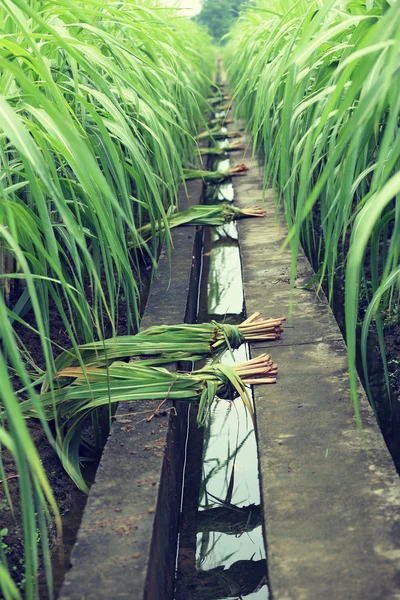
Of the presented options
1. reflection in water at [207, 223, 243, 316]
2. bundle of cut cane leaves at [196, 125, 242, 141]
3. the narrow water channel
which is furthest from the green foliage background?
the narrow water channel

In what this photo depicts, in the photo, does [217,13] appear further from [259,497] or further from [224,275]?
[259,497]

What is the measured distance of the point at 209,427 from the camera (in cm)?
182

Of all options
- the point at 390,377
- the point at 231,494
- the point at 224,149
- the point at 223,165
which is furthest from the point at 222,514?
the point at 223,165

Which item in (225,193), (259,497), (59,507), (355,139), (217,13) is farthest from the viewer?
(217,13)

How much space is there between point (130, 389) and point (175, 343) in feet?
0.74

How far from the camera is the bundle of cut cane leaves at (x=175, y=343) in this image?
65.4 inches

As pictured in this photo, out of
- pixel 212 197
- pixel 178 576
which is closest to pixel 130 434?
pixel 178 576

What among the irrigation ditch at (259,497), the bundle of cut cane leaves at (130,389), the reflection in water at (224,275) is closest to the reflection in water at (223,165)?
the reflection in water at (224,275)

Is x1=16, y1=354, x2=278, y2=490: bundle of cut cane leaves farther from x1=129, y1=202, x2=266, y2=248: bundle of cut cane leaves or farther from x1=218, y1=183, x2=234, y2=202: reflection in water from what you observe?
x1=218, y1=183, x2=234, y2=202: reflection in water

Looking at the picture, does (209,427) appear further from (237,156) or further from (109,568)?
(237,156)

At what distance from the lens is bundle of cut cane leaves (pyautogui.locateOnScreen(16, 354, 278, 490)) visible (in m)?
1.50

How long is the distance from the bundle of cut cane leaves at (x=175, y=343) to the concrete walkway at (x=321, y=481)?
0.05 metres

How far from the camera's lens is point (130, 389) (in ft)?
5.07

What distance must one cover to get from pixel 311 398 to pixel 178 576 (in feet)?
1.39
